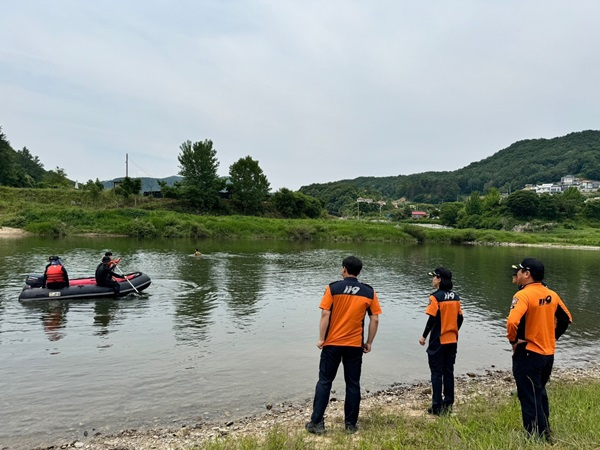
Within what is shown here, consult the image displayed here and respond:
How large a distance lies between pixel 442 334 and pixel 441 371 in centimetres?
65

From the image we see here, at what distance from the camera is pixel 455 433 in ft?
18.6

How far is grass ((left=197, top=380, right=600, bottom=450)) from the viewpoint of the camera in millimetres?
5137

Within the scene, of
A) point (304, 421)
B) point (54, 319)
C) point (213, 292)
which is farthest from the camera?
point (213, 292)

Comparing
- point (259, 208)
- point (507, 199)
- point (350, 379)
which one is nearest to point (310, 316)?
point (350, 379)

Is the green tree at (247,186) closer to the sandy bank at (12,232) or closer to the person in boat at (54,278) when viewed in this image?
the sandy bank at (12,232)

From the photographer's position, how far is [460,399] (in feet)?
27.6

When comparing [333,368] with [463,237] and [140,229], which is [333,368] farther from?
[463,237]

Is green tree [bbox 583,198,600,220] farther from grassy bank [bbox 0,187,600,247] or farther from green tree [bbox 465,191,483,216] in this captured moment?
grassy bank [bbox 0,187,600,247]

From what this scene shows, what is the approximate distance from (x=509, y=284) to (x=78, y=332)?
2448 cm

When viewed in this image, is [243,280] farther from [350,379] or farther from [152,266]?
[350,379]

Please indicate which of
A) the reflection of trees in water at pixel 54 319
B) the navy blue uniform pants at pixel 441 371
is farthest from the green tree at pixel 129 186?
the navy blue uniform pants at pixel 441 371

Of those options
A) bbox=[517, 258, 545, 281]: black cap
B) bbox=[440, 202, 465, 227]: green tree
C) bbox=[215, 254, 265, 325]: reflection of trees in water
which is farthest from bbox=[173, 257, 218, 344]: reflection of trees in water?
bbox=[440, 202, 465, 227]: green tree

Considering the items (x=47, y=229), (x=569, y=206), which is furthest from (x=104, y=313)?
(x=569, y=206)

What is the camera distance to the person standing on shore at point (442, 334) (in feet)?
23.1
